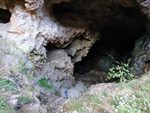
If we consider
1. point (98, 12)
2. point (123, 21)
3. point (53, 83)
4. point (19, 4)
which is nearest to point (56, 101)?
point (53, 83)

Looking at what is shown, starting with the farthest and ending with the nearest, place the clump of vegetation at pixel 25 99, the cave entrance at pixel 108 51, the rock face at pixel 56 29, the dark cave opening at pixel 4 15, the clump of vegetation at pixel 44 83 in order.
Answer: the cave entrance at pixel 108 51 → the dark cave opening at pixel 4 15 → the clump of vegetation at pixel 44 83 → the rock face at pixel 56 29 → the clump of vegetation at pixel 25 99

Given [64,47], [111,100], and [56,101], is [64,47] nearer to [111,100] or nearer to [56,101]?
[56,101]

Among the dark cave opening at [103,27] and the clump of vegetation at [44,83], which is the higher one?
the dark cave opening at [103,27]

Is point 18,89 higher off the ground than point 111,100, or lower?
lower

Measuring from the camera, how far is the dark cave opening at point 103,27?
7.66 m

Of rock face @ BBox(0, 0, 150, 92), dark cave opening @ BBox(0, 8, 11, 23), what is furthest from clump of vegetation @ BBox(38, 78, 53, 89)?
dark cave opening @ BBox(0, 8, 11, 23)

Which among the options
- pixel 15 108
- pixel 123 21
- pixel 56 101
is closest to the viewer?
pixel 15 108

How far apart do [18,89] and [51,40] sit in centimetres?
348

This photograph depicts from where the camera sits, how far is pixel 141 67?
6617 millimetres

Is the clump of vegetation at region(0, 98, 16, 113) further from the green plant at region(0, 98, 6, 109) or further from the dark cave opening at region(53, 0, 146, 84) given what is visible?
the dark cave opening at region(53, 0, 146, 84)

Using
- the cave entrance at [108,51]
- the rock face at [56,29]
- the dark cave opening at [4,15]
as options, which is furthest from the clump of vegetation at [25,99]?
the cave entrance at [108,51]

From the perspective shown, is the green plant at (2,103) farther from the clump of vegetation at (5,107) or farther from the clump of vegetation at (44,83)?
the clump of vegetation at (44,83)

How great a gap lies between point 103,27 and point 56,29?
4666 millimetres

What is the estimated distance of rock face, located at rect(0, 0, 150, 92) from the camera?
5.17 metres
